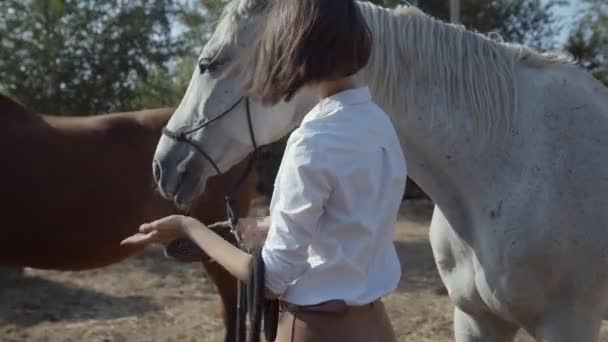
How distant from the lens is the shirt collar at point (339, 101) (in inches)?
43.4

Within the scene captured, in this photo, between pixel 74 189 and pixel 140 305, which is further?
pixel 140 305

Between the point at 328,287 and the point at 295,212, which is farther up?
the point at 295,212

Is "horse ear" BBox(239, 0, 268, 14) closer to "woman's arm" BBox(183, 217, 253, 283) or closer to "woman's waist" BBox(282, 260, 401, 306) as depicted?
"woman's arm" BBox(183, 217, 253, 283)

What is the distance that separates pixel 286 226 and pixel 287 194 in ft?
0.18

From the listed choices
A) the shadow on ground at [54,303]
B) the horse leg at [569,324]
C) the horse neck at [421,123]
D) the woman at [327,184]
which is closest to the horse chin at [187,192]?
the horse neck at [421,123]

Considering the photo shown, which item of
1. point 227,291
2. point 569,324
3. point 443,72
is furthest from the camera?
point 227,291

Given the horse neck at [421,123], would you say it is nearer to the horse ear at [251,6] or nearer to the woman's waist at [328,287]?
the horse ear at [251,6]

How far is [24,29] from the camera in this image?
7.29 metres

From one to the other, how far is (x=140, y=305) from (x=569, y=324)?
3617mm

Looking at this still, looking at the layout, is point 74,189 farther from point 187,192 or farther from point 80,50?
point 80,50

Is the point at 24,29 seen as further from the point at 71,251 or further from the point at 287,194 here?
the point at 287,194

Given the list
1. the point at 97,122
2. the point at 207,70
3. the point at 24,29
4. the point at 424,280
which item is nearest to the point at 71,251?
the point at 97,122

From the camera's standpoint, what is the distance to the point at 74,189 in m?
3.31

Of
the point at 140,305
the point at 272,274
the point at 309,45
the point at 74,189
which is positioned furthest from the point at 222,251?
the point at 140,305
